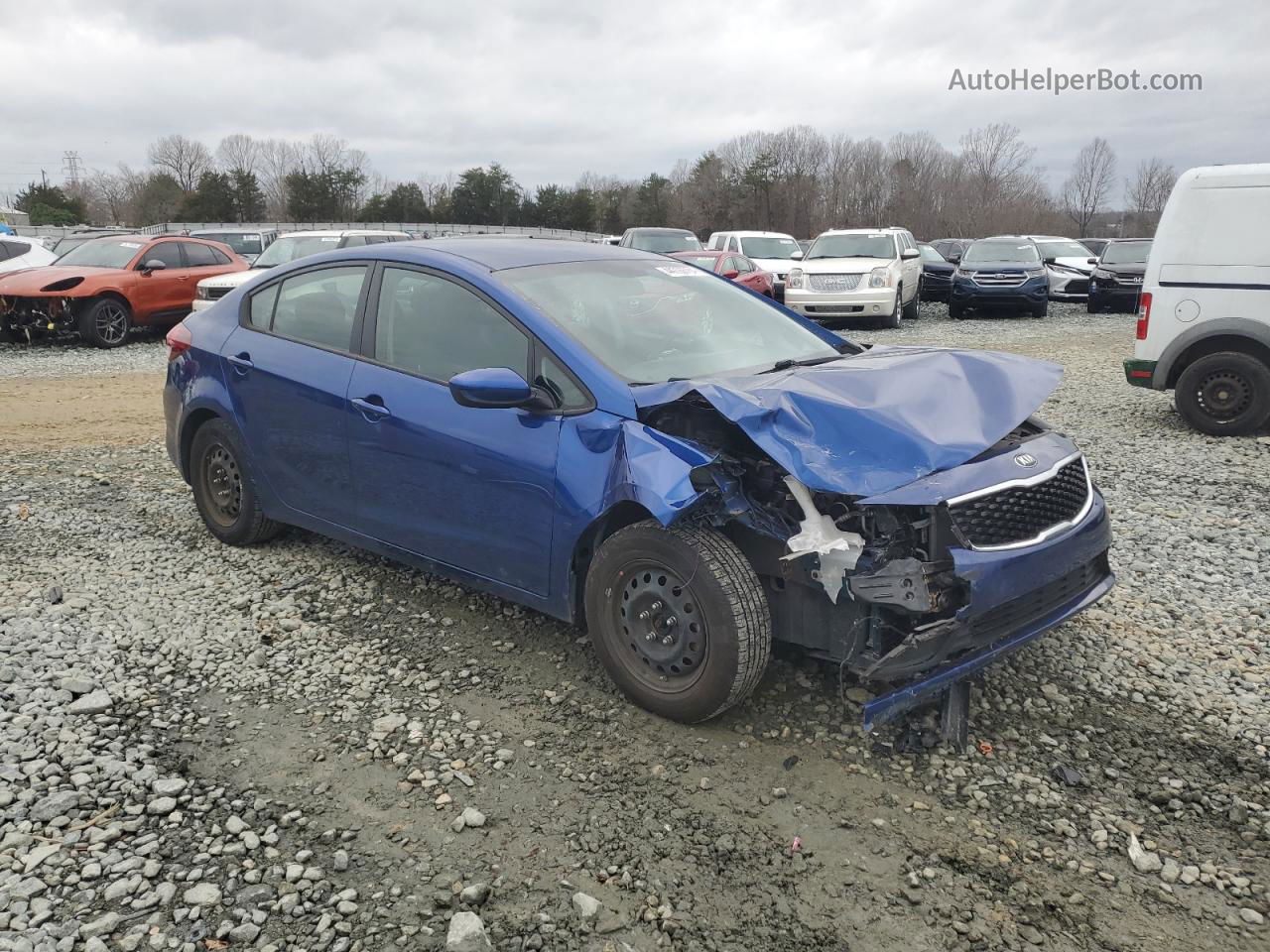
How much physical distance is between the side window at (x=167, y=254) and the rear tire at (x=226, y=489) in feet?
36.8

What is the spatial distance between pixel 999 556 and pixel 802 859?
116 cm

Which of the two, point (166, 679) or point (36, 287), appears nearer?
point (166, 679)

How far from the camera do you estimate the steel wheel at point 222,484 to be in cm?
512

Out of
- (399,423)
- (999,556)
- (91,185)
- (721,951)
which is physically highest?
(91,185)

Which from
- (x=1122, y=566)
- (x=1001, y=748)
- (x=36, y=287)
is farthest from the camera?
(x=36, y=287)

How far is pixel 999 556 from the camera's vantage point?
10.2ft

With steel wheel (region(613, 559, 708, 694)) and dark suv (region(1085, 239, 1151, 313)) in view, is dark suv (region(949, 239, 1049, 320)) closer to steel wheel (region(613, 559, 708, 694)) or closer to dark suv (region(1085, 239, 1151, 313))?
dark suv (region(1085, 239, 1151, 313))

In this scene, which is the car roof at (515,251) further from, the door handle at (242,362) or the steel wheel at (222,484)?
the steel wheel at (222,484)

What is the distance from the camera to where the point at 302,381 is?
14.8ft

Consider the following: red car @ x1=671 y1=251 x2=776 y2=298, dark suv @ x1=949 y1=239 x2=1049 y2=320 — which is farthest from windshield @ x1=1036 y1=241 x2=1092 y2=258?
red car @ x1=671 y1=251 x2=776 y2=298

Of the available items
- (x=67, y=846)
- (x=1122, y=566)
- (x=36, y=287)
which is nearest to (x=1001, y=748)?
(x=1122, y=566)

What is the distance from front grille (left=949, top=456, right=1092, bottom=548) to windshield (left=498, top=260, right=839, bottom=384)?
1189 millimetres

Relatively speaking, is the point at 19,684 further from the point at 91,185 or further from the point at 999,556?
the point at 91,185

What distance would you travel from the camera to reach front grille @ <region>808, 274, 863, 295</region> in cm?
1555
